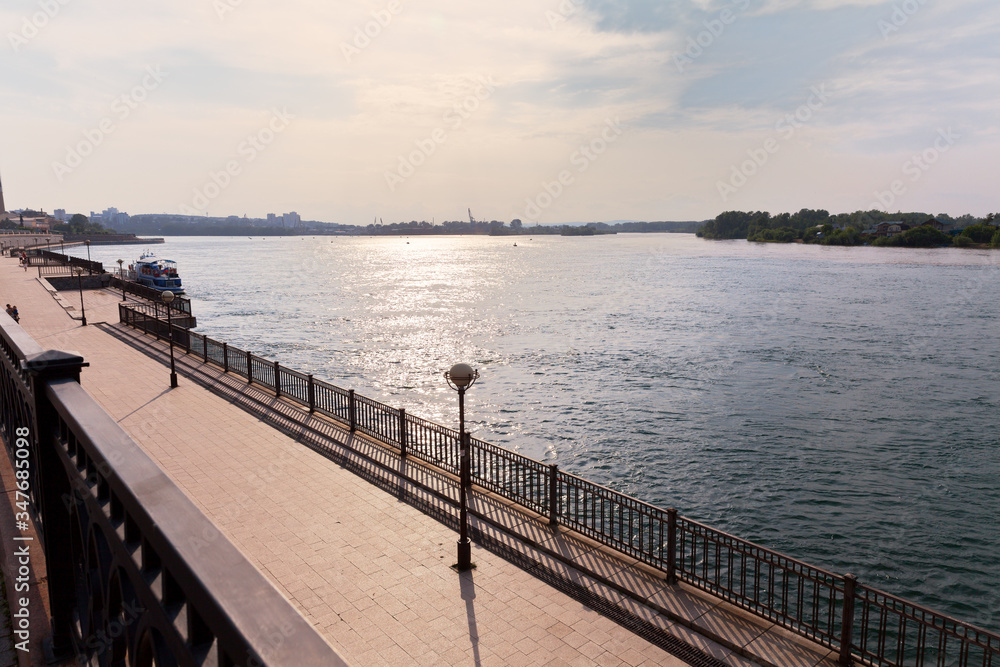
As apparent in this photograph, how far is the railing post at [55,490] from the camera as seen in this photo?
399 cm

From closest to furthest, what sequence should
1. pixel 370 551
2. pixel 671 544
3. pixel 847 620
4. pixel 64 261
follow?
pixel 847 620 → pixel 671 544 → pixel 370 551 → pixel 64 261

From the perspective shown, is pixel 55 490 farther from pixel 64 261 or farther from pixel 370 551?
pixel 64 261

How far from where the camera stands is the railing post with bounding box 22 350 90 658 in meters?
3.99

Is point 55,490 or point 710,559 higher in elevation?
point 55,490

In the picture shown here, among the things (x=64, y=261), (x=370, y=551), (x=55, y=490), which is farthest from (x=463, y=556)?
(x=64, y=261)

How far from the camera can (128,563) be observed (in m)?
2.79

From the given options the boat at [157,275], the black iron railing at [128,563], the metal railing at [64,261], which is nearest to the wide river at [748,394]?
the boat at [157,275]

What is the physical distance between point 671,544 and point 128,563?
28.0 ft

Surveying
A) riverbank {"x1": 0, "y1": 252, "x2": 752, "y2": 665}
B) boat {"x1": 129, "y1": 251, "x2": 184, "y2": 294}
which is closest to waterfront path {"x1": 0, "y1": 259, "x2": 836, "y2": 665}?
riverbank {"x1": 0, "y1": 252, "x2": 752, "y2": 665}

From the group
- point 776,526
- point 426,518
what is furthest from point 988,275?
point 426,518

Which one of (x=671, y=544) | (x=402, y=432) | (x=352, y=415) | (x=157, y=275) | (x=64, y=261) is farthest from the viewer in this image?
(x=64, y=261)

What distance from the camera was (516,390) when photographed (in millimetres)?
31844

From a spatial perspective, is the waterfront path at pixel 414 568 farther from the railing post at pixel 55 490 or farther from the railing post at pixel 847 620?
the railing post at pixel 55 490

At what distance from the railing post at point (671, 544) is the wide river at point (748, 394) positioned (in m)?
7.73
